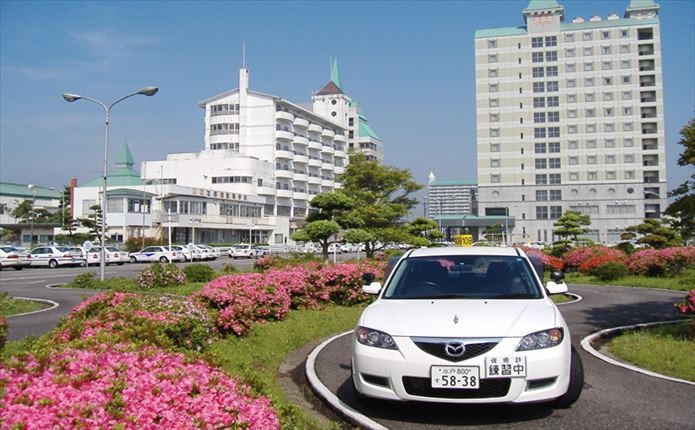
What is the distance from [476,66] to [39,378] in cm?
8425

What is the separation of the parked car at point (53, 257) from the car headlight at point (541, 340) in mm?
39871

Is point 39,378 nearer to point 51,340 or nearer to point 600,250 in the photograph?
point 51,340

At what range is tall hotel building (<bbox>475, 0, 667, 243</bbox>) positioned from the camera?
7788 cm

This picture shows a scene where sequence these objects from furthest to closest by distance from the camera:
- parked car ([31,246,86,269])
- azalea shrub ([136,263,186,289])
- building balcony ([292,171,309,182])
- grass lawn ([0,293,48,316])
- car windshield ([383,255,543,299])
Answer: building balcony ([292,171,309,182])
parked car ([31,246,86,269])
azalea shrub ([136,263,186,289])
grass lawn ([0,293,48,316])
car windshield ([383,255,543,299])

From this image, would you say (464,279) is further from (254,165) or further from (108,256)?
(254,165)

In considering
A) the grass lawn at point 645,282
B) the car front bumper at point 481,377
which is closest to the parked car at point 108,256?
the grass lawn at point 645,282

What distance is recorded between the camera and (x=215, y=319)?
28.9ft

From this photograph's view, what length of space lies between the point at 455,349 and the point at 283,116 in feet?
250

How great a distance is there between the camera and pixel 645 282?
65.8ft

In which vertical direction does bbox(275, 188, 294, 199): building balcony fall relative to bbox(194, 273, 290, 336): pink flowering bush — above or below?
above

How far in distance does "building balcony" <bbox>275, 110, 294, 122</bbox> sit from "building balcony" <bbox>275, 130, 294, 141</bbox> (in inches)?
67.5

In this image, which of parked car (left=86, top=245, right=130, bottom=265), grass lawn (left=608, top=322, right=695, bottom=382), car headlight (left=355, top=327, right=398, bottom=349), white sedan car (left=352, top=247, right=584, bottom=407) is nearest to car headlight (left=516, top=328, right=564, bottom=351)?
white sedan car (left=352, top=247, right=584, bottom=407)

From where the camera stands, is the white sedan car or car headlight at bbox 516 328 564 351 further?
car headlight at bbox 516 328 564 351

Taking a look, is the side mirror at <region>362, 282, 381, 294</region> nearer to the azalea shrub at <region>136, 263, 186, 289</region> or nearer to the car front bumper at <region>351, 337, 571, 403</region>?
the car front bumper at <region>351, 337, 571, 403</region>
